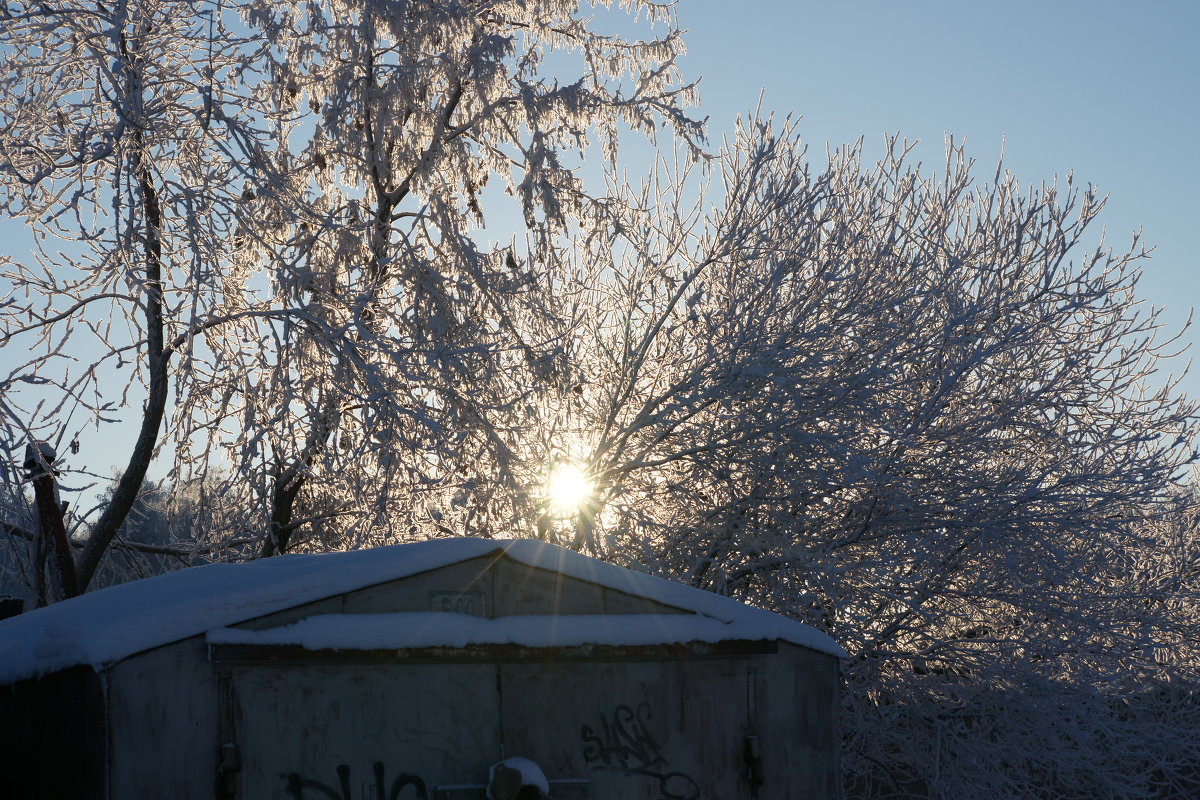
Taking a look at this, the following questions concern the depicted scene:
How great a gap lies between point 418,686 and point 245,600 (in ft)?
2.86

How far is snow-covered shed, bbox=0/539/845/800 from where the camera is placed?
182 inches

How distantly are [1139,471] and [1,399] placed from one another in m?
9.91

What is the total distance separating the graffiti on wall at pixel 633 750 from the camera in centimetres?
518


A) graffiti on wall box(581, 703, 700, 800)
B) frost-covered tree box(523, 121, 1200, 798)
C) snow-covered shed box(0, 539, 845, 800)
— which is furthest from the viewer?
frost-covered tree box(523, 121, 1200, 798)

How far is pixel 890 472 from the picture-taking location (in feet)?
33.4

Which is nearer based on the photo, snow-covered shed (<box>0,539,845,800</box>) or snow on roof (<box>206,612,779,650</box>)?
snow-covered shed (<box>0,539,845,800</box>)

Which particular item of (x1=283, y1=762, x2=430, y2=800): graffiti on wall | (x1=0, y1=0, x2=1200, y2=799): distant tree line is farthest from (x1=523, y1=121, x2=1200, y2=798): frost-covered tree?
(x1=283, y1=762, x2=430, y2=800): graffiti on wall

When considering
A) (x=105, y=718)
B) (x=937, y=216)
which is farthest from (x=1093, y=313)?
(x=105, y=718)

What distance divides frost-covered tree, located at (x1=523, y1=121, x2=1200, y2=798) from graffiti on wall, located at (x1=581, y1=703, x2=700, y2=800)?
464cm

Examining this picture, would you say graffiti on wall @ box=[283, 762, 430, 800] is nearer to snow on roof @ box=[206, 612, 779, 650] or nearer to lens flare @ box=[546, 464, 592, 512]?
snow on roof @ box=[206, 612, 779, 650]

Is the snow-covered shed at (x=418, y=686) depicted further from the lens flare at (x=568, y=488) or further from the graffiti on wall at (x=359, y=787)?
the lens flare at (x=568, y=488)

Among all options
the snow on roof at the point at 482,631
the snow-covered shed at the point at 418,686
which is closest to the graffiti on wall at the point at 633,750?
the snow-covered shed at the point at 418,686

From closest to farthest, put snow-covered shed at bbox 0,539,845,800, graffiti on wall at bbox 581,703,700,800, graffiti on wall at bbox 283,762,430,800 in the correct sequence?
snow-covered shed at bbox 0,539,845,800 → graffiti on wall at bbox 283,762,430,800 → graffiti on wall at bbox 581,703,700,800

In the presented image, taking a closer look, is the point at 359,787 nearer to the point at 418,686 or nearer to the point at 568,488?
the point at 418,686
